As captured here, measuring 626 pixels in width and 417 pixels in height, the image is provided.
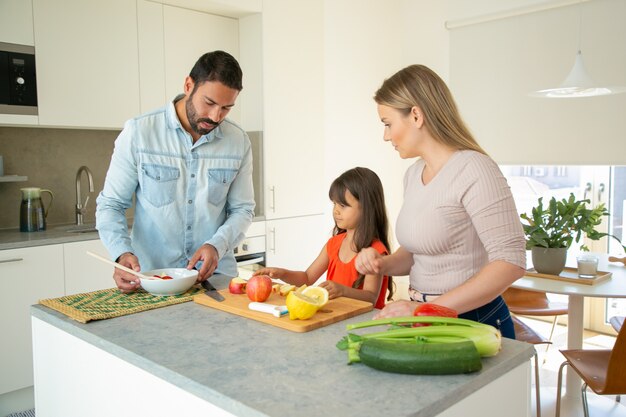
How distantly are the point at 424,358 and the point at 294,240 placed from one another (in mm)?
3110

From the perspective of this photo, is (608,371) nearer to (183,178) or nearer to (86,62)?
(183,178)

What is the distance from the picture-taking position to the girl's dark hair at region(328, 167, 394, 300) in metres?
2.17

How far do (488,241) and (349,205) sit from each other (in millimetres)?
772

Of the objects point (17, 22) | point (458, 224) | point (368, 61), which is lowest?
point (458, 224)

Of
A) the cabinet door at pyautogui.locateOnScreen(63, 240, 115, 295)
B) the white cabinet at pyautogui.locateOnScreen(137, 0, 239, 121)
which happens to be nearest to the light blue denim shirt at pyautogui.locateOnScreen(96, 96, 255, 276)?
the cabinet door at pyautogui.locateOnScreen(63, 240, 115, 295)

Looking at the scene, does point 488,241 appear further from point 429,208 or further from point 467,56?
point 467,56

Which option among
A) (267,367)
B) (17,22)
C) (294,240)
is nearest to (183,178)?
(267,367)

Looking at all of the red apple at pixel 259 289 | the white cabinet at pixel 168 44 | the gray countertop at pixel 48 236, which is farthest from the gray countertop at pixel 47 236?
the red apple at pixel 259 289

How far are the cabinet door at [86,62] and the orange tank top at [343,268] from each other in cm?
180

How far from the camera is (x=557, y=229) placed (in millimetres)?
2812

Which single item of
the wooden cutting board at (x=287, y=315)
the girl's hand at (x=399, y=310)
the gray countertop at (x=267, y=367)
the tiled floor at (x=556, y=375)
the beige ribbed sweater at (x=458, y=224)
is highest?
the beige ribbed sweater at (x=458, y=224)

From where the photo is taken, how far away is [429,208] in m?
1.62

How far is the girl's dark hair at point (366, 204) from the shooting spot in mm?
2168

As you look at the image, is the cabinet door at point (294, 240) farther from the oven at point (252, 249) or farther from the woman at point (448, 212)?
the woman at point (448, 212)
